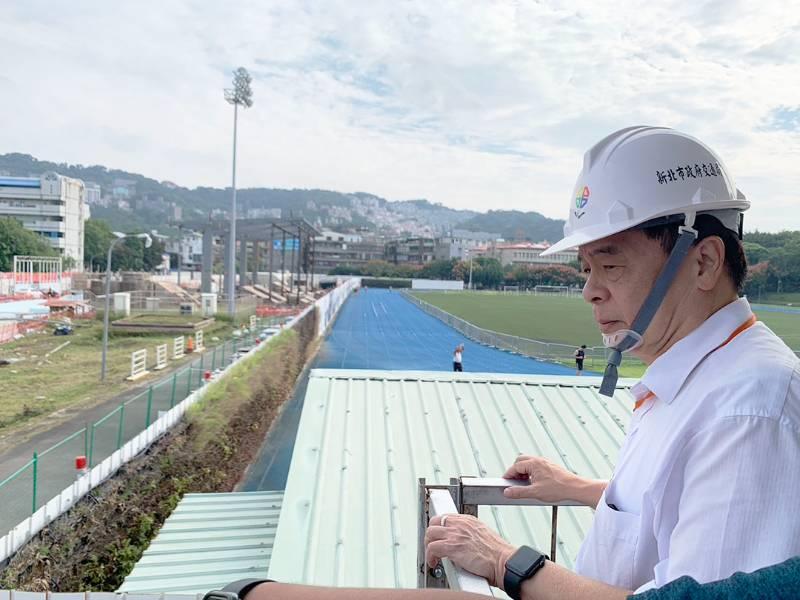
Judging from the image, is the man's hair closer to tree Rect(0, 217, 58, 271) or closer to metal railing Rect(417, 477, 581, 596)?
metal railing Rect(417, 477, 581, 596)

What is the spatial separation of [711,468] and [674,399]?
7.7 inches

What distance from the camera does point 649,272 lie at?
1024mm

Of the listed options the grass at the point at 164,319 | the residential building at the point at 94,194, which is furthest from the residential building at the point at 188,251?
the grass at the point at 164,319

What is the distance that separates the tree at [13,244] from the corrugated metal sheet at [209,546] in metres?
23.2

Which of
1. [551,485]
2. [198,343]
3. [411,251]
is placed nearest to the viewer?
[551,485]

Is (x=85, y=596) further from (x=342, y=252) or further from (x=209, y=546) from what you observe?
(x=342, y=252)

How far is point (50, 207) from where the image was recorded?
5072 centimetres

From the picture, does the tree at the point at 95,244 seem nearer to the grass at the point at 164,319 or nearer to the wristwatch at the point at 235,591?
the grass at the point at 164,319

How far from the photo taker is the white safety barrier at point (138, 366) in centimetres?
1576

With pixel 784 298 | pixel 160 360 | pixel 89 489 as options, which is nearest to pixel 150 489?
pixel 89 489

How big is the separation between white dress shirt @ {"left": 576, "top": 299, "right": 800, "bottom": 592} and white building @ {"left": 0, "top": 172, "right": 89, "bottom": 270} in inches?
2047

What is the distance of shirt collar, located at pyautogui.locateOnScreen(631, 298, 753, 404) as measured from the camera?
93 cm

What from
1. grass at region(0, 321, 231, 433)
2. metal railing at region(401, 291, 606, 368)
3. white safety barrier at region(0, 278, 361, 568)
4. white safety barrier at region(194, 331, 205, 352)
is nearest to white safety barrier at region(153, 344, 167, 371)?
grass at region(0, 321, 231, 433)

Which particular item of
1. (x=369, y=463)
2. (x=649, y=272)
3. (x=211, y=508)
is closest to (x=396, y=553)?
(x=369, y=463)
